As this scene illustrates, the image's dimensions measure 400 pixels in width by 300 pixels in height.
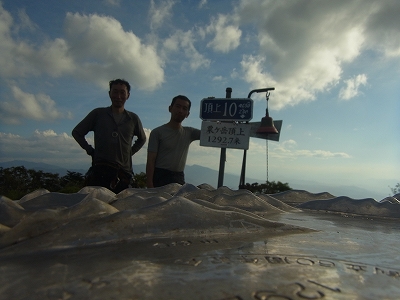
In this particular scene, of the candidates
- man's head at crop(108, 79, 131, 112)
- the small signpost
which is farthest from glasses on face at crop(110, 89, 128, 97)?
the small signpost

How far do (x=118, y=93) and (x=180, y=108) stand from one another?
1.91ft

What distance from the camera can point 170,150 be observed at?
10.8 ft

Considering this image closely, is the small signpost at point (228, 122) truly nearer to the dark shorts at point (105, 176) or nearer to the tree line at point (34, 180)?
the tree line at point (34, 180)

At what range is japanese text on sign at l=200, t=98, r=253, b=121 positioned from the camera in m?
5.95

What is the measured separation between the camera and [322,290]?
29.1 inches

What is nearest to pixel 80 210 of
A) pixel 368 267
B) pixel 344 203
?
pixel 368 267

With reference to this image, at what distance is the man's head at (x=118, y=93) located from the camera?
318 centimetres

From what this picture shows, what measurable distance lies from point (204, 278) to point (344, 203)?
1.83 meters

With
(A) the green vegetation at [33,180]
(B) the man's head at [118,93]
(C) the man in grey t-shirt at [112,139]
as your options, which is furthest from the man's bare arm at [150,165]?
(A) the green vegetation at [33,180]

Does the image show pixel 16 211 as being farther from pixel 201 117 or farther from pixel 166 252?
pixel 201 117

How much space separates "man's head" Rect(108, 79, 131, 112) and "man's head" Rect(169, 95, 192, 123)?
1.50ft

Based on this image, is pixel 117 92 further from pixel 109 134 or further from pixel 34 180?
pixel 34 180

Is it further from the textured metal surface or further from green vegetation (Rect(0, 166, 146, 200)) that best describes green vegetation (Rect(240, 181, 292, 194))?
the textured metal surface

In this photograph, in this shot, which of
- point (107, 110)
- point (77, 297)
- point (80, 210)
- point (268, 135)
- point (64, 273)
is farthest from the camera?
point (268, 135)
